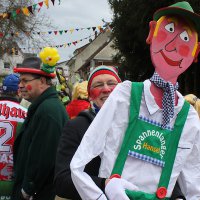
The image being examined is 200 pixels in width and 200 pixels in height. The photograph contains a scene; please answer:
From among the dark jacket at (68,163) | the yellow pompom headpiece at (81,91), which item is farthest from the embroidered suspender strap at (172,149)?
the yellow pompom headpiece at (81,91)

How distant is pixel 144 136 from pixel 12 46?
27.8 meters

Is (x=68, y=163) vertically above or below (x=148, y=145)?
below

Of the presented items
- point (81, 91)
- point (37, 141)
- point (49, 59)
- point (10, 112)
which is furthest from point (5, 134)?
point (81, 91)

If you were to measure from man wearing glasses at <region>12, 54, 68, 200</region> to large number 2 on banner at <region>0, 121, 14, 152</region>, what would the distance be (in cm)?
17

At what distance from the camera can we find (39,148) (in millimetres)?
3074

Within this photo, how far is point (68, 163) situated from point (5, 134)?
1668 millimetres

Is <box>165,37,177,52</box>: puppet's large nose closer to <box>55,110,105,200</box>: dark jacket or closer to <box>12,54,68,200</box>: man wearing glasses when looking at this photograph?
<box>55,110,105,200</box>: dark jacket

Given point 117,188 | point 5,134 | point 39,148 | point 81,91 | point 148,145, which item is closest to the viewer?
point 117,188

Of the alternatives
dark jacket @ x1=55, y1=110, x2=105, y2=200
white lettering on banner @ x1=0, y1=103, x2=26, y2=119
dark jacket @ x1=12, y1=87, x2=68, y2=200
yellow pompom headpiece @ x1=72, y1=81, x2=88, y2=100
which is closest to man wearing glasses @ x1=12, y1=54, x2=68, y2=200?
dark jacket @ x1=12, y1=87, x2=68, y2=200

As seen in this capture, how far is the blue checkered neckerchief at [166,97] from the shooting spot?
79.9 inches

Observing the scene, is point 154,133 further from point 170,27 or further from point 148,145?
point 170,27

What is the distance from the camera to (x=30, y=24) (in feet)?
91.1

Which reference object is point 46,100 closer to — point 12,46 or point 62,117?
point 62,117

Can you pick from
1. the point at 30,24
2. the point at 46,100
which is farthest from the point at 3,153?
the point at 30,24
